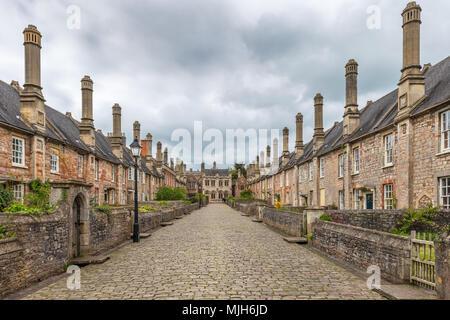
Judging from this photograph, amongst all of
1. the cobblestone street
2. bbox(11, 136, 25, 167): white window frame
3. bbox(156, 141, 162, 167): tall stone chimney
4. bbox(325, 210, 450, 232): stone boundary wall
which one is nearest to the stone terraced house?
bbox(325, 210, 450, 232): stone boundary wall

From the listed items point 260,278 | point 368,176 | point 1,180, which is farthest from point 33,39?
point 368,176

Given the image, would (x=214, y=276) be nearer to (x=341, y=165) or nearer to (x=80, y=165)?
(x=341, y=165)

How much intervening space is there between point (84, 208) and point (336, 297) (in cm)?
872

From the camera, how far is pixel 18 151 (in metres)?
16.8

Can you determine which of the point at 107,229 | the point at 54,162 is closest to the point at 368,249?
the point at 107,229

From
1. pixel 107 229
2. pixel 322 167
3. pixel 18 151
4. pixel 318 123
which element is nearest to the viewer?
pixel 107 229

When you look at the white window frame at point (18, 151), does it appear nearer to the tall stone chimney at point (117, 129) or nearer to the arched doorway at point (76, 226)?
the arched doorway at point (76, 226)

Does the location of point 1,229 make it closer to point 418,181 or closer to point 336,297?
point 336,297

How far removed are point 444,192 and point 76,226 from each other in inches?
628

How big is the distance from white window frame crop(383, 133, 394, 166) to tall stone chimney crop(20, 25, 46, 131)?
22.9 m

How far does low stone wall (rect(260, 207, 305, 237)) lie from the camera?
14305 millimetres

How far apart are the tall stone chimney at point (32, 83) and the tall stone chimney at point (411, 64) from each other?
74.6ft

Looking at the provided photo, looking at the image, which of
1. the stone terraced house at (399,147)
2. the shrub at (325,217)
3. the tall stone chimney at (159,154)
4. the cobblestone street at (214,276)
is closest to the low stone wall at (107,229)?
the cobblestone street at (214,276)

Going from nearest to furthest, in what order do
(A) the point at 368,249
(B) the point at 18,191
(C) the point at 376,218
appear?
(A) the point at 368,249
(C) the point at 376,218
(B) the point at 18,191
